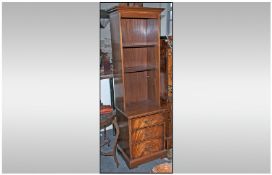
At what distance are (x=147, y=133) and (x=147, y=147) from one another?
0.44 ft

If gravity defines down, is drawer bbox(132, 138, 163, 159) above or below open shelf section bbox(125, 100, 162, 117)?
below

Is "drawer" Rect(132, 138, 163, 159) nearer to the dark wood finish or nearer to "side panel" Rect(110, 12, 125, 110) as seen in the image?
the dark wood finish

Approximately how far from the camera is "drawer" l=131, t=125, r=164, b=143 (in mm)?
2172

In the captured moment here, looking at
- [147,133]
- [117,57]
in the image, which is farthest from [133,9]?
[147,133]

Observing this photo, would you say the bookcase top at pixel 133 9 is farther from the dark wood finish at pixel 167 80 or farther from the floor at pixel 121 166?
the floor at pixel 121 166

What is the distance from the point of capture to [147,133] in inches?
87.7

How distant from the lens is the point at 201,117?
1585mm

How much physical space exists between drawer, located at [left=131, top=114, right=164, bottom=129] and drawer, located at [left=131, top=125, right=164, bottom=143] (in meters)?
0.04

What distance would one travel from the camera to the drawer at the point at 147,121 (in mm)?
2137

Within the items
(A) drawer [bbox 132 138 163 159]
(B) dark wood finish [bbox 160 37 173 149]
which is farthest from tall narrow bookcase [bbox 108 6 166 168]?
(B) dark wood finish [bbox 160 37 173 149]

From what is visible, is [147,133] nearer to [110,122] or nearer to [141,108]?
[141,108]

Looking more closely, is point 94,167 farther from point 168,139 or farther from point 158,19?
point 158,19

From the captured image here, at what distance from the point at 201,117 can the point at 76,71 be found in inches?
30.3

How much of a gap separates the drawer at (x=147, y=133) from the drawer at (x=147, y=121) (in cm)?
4
